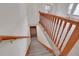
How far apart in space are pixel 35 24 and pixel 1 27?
4.13m

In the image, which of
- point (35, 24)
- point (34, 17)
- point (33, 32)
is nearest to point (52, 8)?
point (34, 17)

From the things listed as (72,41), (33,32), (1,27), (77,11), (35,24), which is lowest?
(33,32)

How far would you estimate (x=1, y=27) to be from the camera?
4.03ft

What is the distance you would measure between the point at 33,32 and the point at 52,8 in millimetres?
2410

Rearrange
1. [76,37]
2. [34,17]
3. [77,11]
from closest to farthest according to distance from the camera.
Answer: [76,37]
[77,11]
[34,17]

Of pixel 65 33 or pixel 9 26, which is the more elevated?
pixel 9 26

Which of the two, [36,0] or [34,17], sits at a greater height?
[36,0]

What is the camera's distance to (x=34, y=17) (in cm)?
497

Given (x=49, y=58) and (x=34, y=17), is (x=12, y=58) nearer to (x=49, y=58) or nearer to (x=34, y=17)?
(x=49, y=58)

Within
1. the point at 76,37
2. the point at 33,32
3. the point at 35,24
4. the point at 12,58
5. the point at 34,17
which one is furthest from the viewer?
the point at 33,32

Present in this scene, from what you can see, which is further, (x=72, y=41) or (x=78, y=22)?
(x=72, y=41)

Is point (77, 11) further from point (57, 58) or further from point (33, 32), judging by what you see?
point (33, 32)

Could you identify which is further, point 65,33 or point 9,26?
point 65,33

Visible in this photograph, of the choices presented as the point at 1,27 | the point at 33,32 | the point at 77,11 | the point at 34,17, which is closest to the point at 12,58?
the point at 1,27
